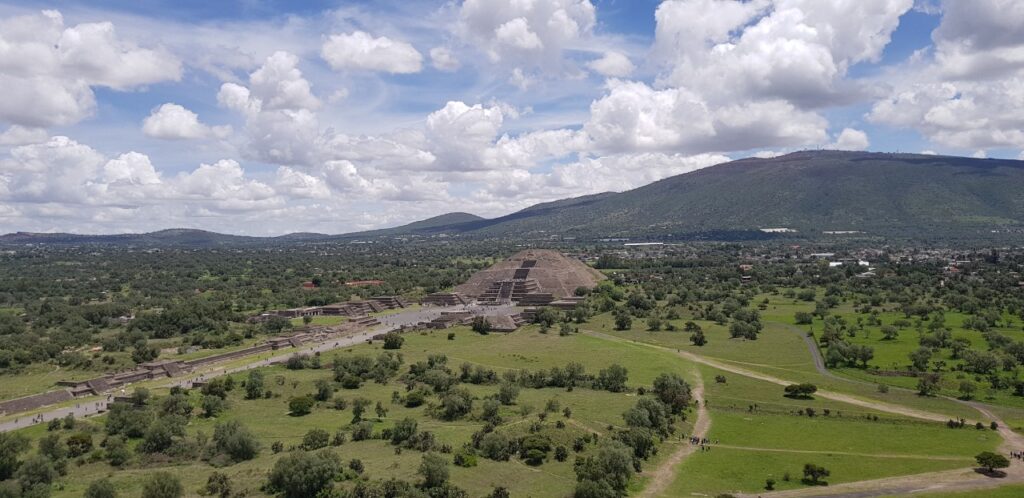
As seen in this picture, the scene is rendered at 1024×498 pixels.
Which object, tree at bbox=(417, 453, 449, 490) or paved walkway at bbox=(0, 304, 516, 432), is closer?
tree at bbox=(417, 453, 449, 490)

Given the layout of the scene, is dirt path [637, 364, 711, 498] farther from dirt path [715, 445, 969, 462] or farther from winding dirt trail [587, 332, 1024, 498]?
dirt path [715, 445, 969, 462]

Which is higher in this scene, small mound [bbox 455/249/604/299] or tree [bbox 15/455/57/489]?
small mound [bbox 455/249/604/299]

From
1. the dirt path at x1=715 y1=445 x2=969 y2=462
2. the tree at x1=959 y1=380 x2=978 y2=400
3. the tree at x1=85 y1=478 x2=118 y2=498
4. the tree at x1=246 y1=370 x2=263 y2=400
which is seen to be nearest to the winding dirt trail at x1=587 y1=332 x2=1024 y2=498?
the dirt path at x1=715 y1=445 x2=969 y2=462

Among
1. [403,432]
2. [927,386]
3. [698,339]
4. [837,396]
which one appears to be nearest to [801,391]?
[837,396]

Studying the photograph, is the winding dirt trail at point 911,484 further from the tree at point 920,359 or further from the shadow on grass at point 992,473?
the tree at point 920,359

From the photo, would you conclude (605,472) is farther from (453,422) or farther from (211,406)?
(211,406)

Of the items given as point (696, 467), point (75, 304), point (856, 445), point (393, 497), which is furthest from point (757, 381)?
point (75, 304)

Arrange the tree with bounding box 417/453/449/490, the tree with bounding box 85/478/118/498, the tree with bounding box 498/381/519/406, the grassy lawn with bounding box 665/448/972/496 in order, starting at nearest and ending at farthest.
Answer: the tree with bounding box 85/478/118/498
the tree with bounding box 417/453/449/490
the grassy lawn with bounding box 665/448/972/496
the tree with bounding box 498/381/519/406
